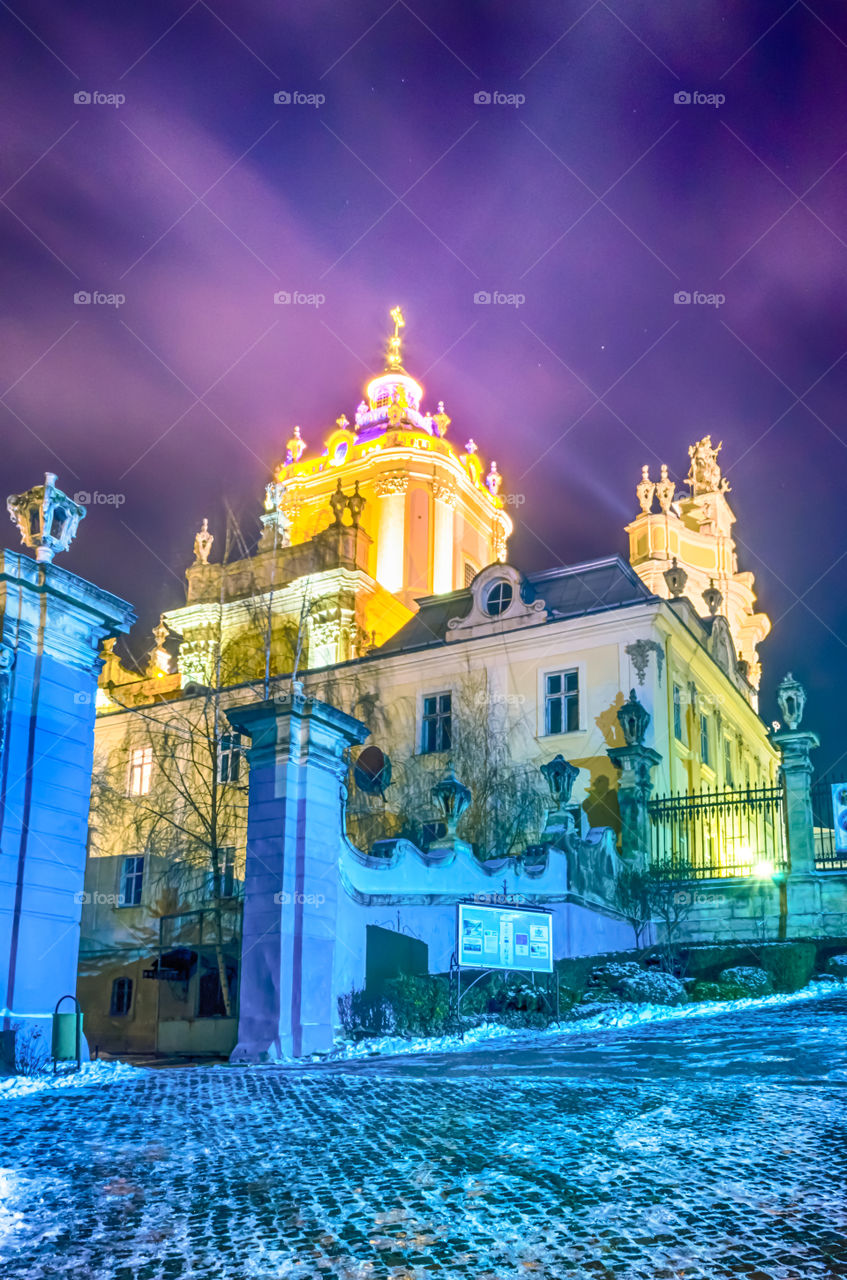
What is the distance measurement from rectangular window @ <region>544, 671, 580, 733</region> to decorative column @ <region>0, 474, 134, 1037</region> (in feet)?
70.7

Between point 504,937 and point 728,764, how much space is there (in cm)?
2591

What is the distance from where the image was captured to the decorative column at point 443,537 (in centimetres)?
5031

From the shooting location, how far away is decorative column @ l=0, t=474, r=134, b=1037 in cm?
1312

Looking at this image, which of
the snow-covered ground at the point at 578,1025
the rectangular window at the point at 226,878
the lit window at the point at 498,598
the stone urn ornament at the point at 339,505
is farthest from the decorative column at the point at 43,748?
the stone urn ornament at the point at 339,505

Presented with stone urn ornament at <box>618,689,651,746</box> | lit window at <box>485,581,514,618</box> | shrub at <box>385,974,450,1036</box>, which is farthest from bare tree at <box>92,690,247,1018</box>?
stone urn ornament at <box>618,689,651,746</box>

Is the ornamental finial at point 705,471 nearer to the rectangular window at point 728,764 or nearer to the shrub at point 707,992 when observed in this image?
the rectangular window at point 728,764

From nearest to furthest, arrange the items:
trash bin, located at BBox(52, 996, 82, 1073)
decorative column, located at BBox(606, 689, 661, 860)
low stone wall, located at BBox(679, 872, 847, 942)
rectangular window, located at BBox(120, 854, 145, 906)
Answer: trash bin, located at BBox(52, 996, 82, 1073) → low stone wall, located at BBox(679, 872, 847, 942) → decorative column, located at BBox(606, 689, 661, 860) → rectangular window, located at BBox(120, 854, 145, 906)

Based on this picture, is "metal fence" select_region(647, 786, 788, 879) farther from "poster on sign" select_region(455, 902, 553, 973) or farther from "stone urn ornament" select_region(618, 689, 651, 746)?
"poster on sign" select_region(455, 902, 553, 973)

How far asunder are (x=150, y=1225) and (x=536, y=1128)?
3.08 meters

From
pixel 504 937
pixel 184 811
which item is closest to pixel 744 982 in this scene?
pixel 504 937

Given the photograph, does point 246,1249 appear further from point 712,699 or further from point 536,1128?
point 712,699

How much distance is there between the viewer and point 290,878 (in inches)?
591

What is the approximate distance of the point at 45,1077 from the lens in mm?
11773

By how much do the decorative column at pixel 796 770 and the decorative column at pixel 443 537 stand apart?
2525cm
